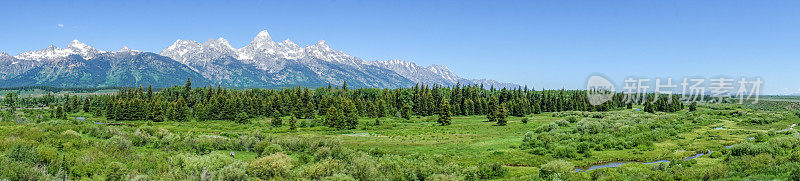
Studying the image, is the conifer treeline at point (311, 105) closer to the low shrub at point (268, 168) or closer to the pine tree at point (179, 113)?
the pine tree at point (179, 113)

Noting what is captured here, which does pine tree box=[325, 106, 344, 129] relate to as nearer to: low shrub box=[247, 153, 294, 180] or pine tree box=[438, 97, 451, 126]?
pine tree box=[438, 97, 451, 126]

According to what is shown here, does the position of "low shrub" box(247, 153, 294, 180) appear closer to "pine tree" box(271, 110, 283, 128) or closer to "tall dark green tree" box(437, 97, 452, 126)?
"pine tree" box(271, 110, 283, 128)

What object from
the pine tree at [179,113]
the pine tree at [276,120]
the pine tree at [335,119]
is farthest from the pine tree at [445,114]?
the pine tree at [179,113]

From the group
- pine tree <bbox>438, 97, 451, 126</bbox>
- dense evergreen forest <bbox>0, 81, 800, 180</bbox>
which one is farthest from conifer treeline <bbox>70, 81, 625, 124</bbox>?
dense evergreen forest <bbox>0, 81, 800, 180</bbox>

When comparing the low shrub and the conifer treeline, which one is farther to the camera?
the conifer treeline

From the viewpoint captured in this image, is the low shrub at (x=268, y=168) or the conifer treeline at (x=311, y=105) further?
the conifer treeline at (x=311, y=105)

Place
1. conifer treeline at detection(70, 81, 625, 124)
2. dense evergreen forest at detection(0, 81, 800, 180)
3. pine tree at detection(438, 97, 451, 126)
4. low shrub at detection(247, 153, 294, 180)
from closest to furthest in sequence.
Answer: dense evergreen forest at detection(0, 81, 800, 180)
low shrub at detection(247, 153, 294, 180)
pine tree at detection(438, 97, 451, 126)
conifer treeline at detection(70, 81, 625, 124)

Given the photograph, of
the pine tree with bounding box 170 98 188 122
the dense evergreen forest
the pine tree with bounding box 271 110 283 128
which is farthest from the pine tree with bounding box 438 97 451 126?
the pine tree with bounding box 170 98 188 122

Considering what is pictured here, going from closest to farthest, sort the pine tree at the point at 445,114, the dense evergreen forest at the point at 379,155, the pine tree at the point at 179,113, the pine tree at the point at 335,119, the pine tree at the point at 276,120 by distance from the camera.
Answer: the dense evergreen forest at the point at 379,155 < the pine tree at the point at 335,119 < the pine tree at the point at 276,120 < the pine tree at the point at 445,114 < the pine tree at the point at 179,113

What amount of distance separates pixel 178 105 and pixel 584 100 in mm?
156638

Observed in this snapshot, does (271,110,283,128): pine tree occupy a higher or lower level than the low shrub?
lower

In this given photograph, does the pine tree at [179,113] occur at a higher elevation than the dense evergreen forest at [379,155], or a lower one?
lower

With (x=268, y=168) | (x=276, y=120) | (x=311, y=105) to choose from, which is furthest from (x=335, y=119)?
(x=268, y=168)

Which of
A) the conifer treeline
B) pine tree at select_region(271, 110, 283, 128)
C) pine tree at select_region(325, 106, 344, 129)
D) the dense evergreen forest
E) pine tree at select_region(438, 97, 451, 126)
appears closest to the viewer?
the dense evergreen forest
